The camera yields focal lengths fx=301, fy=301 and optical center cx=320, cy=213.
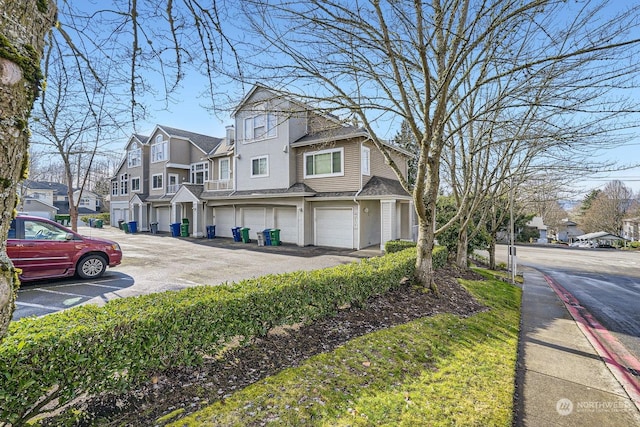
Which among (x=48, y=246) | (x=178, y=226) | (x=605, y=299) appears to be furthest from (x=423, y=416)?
(x=178, y=226)

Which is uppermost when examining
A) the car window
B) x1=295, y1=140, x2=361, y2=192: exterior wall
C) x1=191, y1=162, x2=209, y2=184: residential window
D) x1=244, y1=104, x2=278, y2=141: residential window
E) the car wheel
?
x1=244, y1=104, x2=278, y2=141: residential window

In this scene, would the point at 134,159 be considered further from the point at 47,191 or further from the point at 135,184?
the point at 47,191

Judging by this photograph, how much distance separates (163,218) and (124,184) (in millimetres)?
8437

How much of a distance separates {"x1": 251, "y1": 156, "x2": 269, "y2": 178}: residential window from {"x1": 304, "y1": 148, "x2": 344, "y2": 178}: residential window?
2.52 meters

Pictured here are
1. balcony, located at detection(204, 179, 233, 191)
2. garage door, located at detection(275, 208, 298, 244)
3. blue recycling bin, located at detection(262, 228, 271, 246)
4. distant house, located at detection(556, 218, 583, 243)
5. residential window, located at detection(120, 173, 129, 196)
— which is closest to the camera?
blue recycling bin, located at detection(262, 228, 271, 246)

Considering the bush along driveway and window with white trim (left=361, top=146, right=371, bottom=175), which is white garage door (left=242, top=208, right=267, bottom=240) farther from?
the bush along driveway

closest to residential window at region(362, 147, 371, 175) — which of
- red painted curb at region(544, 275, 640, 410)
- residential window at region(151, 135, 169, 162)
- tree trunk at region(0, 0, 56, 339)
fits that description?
red painted curb at region(544, 275, 640, 410)

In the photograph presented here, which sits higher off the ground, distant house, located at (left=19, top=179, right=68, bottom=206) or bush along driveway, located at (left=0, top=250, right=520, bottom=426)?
distant house, located at (left=19, top=179, right=68, bottom=206)

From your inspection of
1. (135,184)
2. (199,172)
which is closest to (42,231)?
(199,172)

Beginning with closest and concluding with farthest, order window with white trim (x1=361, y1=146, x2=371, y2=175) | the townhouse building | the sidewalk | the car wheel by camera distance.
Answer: the sidewalk
the car wheel
the townhouse building
window with white trim (x1=361, y1=146, x2=371, y2=175)

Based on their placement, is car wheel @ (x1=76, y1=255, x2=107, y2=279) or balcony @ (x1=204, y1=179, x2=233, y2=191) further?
balcony @ (x1=204, y1=179, x2=233, y2=191)

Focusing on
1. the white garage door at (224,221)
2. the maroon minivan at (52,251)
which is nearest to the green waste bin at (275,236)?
the white garage door at (224,221)

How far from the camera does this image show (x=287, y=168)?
17.0m

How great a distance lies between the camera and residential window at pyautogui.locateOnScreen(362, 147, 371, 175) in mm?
15445
